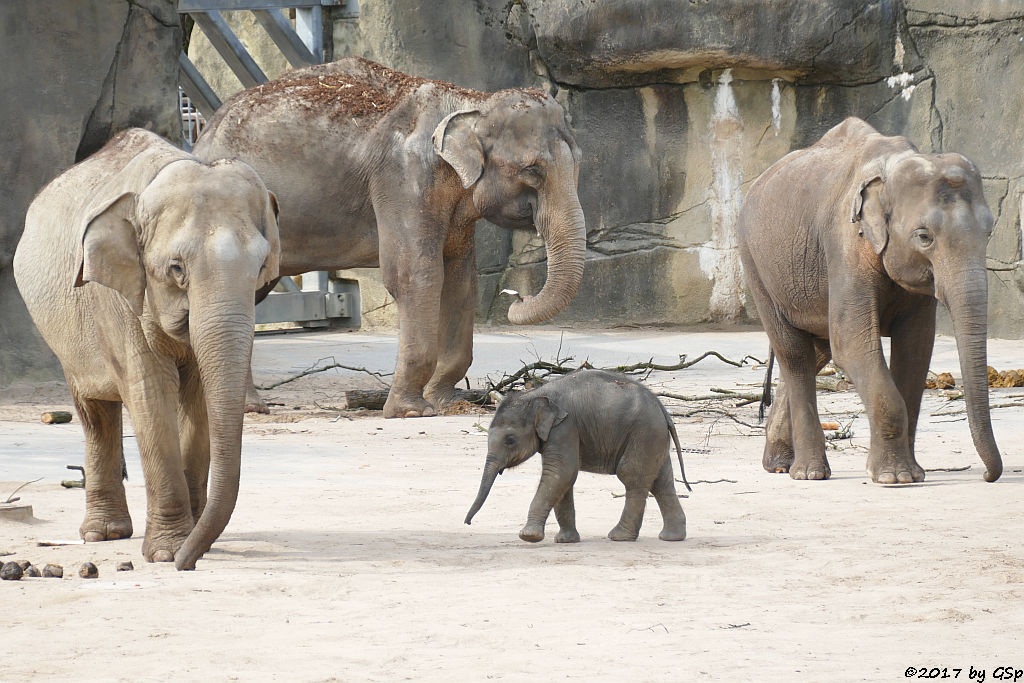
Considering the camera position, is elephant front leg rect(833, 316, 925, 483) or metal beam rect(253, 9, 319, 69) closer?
elephant front leg rect(833, 316, 925, 483)

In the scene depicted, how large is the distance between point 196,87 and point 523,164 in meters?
6.29

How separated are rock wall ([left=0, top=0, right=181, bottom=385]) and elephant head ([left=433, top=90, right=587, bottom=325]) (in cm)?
318

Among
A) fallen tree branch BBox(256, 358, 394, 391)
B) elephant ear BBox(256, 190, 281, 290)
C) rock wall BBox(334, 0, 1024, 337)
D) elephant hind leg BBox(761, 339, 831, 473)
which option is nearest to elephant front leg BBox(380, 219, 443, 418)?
fallen tree branch BBox(256, 358, 394, 391)

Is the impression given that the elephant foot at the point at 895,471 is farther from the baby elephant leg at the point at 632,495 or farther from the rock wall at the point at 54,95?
the rock wall at the point at 54,95

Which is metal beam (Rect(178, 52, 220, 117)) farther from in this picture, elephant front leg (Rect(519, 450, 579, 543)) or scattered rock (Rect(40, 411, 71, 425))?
elephant front leg (Rect(519, 450, 579, 543))

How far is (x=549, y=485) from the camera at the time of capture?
5.34m

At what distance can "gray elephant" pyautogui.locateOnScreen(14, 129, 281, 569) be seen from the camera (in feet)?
15.9

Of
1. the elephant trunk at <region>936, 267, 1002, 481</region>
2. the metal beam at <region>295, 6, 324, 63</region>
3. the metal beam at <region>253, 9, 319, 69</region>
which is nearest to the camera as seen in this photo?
the elephant trunk at <region>936, 267, 1002, 481</region>

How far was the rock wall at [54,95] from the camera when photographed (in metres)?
11.2

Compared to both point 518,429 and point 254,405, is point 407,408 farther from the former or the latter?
point 518,429

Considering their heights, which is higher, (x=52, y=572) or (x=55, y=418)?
(x=52, y=572)

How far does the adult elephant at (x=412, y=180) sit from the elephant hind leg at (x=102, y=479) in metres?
4.31

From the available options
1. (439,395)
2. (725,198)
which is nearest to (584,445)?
(439,395)

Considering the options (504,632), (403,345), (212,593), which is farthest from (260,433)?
(504,632)
